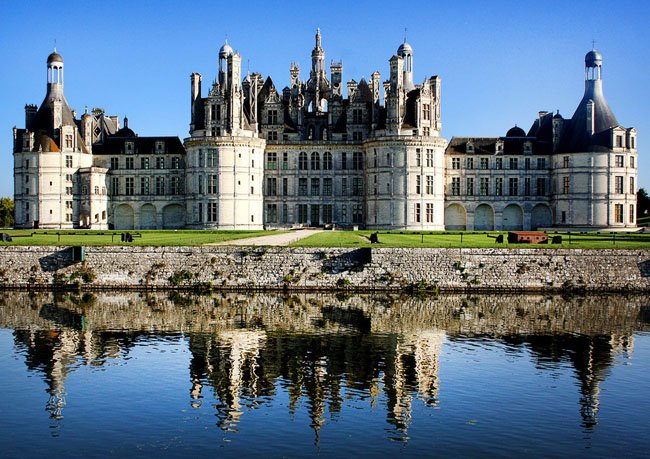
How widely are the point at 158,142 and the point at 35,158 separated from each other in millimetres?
11109

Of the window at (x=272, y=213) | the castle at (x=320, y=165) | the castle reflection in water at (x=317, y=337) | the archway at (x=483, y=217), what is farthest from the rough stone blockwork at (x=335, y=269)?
the archway at (x=483, y=217)

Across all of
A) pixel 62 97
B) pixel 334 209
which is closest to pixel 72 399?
pixel 334 209

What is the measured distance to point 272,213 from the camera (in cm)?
7581

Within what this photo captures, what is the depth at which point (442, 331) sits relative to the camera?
1141 inches

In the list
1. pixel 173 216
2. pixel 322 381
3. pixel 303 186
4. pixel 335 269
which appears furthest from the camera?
pixel 173 216

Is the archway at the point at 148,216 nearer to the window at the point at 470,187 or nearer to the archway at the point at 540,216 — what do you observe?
the window at the point at 470,187

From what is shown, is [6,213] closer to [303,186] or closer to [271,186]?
[271,186]

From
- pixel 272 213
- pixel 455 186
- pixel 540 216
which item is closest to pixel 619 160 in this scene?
pixel 540 216

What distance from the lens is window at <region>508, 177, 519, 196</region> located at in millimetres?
76062

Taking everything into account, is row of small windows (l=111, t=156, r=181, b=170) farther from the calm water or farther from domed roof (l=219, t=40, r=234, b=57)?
the calm water

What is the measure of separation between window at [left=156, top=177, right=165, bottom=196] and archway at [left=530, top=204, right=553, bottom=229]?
1371 inches

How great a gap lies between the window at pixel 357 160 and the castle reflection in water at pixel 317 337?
3750 centimetres

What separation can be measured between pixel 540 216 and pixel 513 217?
8.21 feet

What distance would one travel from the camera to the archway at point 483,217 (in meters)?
76.8
